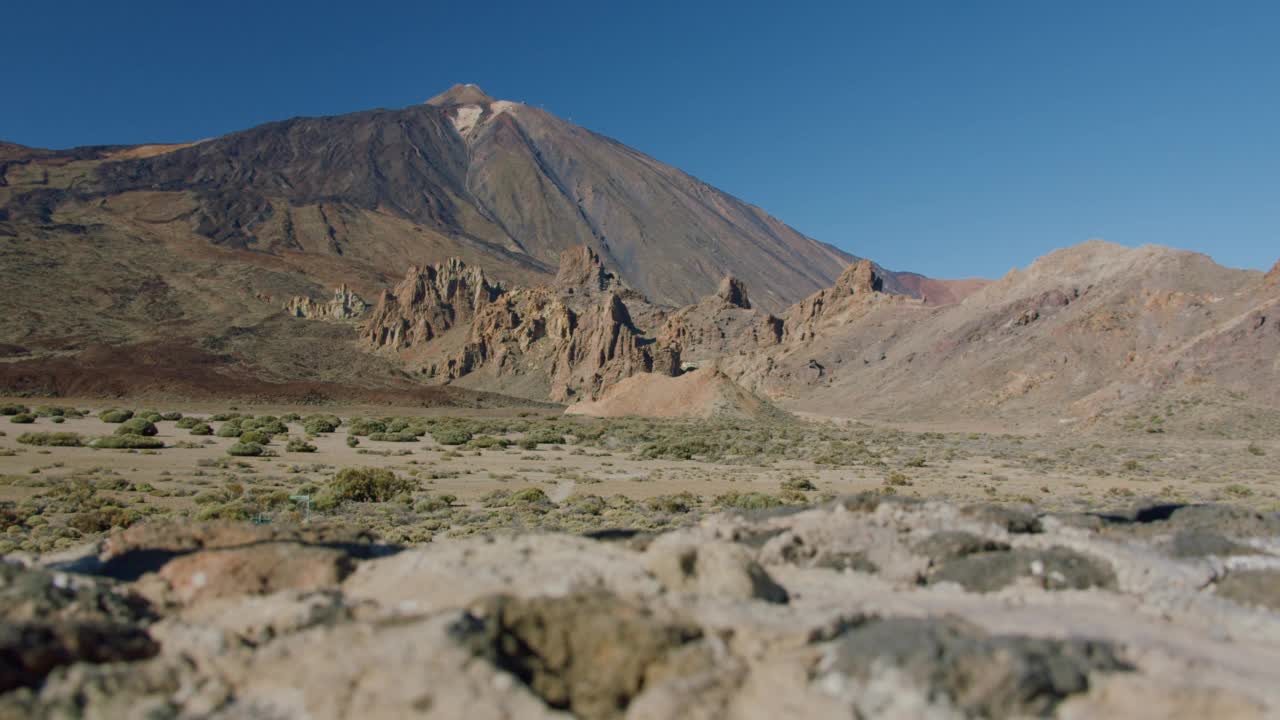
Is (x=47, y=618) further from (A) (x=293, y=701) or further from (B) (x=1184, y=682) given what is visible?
(B) (x=1184, y=682)

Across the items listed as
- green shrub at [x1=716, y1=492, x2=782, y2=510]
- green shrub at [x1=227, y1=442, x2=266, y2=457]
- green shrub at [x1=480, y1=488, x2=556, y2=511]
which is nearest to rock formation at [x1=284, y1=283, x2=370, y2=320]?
green shrub at [x1=227, y1=442, x2=266, y2=457]

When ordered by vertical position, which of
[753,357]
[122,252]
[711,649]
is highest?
[122,252]

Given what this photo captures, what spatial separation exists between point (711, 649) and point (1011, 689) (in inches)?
73.8

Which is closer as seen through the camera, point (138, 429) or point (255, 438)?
point (255, 438)

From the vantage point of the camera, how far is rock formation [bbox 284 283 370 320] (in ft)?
400

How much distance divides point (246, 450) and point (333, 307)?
4024 inches

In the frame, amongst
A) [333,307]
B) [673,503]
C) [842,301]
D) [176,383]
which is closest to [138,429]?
[673,503]

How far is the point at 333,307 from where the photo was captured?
4911 inches

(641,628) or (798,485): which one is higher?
(641,628)

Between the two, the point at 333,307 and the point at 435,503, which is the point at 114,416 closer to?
the point at 435,503

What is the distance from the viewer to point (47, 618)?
5766 millimetres

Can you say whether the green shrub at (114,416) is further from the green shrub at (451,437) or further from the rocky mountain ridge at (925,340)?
the rocky mountain ridge at (925,340)

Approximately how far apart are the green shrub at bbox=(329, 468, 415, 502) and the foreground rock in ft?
37.5

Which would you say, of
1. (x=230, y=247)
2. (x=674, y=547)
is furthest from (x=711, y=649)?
(x=230, y=247)
